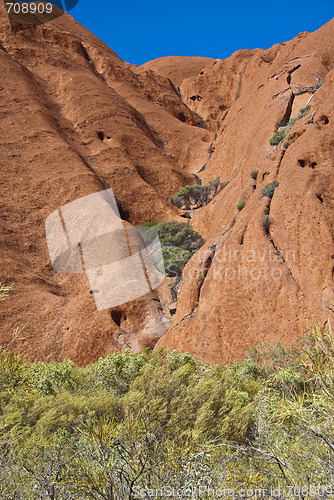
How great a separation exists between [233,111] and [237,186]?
21.4 m

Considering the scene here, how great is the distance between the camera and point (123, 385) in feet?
41.9

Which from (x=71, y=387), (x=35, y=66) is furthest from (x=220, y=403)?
(x=35, y=66)

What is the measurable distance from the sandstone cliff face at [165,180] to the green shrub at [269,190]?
0.42 meters

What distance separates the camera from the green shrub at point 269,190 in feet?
60.9

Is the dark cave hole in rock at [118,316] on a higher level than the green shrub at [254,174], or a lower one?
lower

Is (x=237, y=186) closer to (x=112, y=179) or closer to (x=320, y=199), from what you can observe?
(x=320, y=199)

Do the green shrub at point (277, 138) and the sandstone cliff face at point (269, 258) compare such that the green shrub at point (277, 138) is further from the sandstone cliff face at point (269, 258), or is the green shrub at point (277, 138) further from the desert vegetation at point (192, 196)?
the desert vegetation at point (192, 196)

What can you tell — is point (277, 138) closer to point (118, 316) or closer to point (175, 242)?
point (175, 242)

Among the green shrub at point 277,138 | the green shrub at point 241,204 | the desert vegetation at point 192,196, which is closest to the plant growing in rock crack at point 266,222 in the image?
the green shrub at point 241,204

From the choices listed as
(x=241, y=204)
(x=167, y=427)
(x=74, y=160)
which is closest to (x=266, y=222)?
(x=241, y=204)

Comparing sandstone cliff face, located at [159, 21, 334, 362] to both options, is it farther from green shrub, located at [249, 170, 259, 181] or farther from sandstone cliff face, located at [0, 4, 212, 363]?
sandstone cliff face, located at [0, 4, 212, 363]

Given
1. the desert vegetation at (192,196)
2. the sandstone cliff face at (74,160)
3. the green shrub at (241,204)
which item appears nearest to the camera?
the green shrub at (241,204)

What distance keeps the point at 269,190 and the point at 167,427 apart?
12675mm

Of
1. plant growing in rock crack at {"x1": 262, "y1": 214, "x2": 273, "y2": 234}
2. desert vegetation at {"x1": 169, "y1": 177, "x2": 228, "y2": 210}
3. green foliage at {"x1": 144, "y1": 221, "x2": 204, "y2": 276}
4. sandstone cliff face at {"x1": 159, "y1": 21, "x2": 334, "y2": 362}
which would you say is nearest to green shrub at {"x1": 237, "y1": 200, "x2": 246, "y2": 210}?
sandstone cliff face at {"x1": 159, "y1": 21, "x2": 334, "y2": 362}
